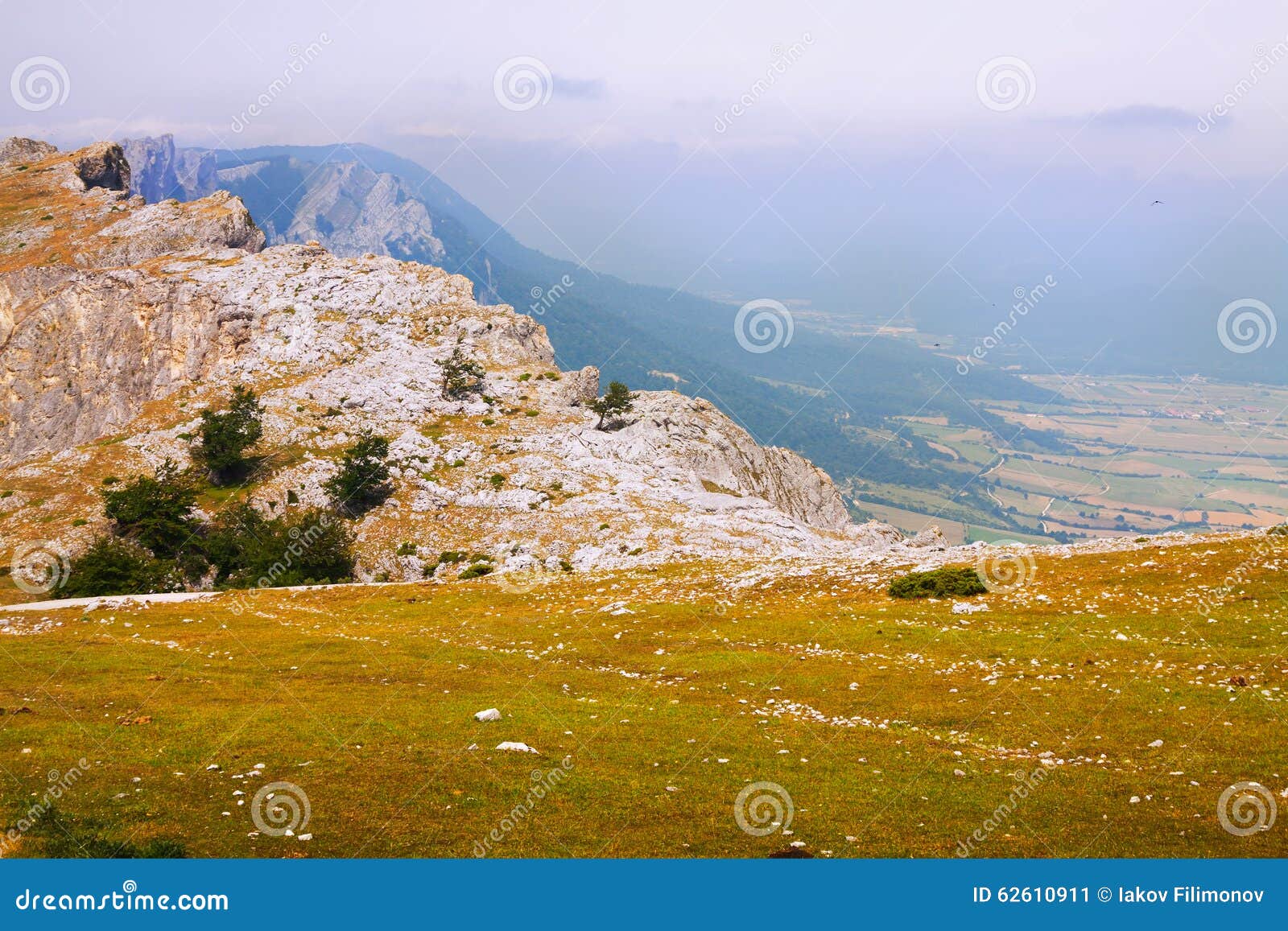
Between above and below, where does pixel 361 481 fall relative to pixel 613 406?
below

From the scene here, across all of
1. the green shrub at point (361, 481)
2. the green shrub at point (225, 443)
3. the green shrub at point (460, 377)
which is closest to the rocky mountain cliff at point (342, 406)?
the green shrub at point (460, 377)

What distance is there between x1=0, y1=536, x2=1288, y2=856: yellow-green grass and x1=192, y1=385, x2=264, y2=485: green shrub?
35983 millimetres

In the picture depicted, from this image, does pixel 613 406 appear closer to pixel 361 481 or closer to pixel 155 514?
pixel 361 481

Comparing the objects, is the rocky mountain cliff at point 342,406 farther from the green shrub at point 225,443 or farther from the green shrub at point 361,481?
the green shrub at point 225,443

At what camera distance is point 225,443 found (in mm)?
82875

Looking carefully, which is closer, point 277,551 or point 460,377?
point 277,551

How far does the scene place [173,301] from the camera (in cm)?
11350

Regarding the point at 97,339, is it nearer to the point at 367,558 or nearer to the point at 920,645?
the point at 367,558

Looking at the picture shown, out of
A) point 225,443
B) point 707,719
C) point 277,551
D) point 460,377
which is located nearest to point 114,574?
point 277,551

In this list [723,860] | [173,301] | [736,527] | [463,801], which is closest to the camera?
[723,860]

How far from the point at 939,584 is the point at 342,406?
3136 inches

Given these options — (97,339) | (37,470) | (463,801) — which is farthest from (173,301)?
(463,801)

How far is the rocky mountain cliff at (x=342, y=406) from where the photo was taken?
2960 inches

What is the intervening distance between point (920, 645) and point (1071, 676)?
7.20 meters
